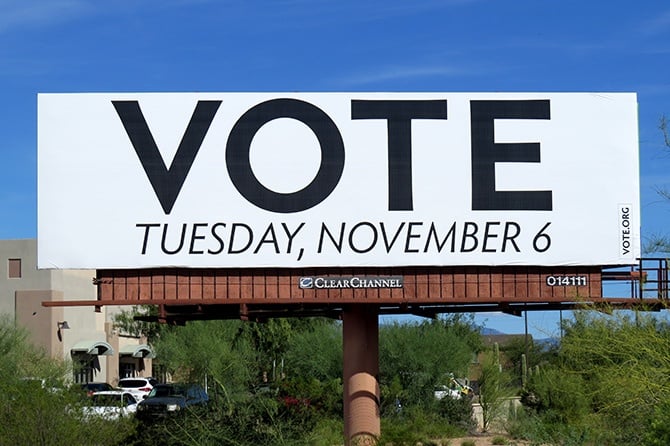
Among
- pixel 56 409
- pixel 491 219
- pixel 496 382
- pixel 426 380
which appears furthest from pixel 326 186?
pixel 426 380

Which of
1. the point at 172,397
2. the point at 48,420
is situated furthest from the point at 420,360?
the point at 48,420

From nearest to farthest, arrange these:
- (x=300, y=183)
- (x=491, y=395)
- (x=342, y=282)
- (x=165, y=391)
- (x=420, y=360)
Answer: (x=342, y=282)
(x=300, y=183)
(x=491, y=395)
(x=420, y=360)
(x=165, y=391)

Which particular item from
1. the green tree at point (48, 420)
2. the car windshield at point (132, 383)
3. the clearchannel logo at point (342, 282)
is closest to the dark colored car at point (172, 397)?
the clearchannel logo at point (342, 282)

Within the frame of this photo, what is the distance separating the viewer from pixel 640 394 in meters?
20.3

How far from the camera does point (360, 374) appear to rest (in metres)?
27.6

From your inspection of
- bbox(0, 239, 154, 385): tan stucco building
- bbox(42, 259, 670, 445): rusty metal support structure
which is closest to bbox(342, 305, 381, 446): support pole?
bbox(42, 259, 670, 445): rusty metal support structure

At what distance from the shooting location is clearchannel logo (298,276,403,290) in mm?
26984

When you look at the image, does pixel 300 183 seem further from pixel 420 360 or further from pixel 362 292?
pixel 420 360

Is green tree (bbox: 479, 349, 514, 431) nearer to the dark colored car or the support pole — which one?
the dark colored car

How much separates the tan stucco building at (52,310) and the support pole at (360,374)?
3642cm

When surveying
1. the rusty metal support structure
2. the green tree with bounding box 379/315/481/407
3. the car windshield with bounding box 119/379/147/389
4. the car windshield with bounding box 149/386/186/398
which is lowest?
the car windshield with bounding box 119/379/147/389

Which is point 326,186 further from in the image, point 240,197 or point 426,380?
point 426,380

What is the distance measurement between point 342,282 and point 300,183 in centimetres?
254

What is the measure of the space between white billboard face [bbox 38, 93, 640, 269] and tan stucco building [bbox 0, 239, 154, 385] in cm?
3582
